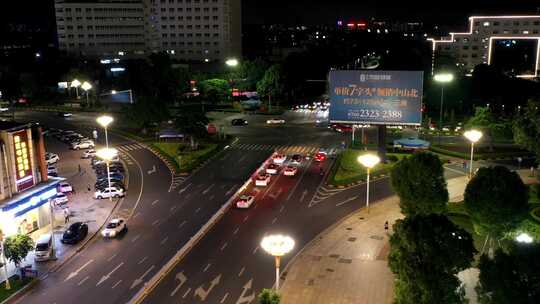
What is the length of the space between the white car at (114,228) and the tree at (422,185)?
2370cm

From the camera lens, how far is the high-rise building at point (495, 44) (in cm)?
14650

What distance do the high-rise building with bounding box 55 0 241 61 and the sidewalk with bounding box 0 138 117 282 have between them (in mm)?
109352

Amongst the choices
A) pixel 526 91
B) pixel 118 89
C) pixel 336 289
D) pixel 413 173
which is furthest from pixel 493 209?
pixel 118 89

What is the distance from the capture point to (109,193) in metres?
56.4

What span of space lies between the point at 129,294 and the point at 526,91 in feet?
314

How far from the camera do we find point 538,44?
475 feet

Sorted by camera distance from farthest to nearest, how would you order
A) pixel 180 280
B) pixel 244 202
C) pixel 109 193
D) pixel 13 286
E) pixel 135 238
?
pixel 109 193 < pixel 244 202 < pixel 135 238 < pixel 180 280 < pixel 13 286

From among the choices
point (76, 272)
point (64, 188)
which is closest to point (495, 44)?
point (64, 188)

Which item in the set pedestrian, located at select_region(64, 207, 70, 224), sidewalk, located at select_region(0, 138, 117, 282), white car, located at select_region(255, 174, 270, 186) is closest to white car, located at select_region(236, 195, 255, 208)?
white car, located at select_region(255, 174, 270, 186)

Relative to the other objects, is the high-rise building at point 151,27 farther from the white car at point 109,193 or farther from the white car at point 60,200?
the white car at point 60,200

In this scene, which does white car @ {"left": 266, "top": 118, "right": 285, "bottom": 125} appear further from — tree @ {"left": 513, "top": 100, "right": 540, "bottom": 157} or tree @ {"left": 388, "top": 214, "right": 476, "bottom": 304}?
tree @ {"left": 388, "top": 214, "right": 476, "bottom": 304}

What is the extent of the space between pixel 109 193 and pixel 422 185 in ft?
107

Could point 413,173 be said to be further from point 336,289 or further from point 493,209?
point 336,289

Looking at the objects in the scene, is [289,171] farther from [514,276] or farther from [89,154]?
[514,276]
